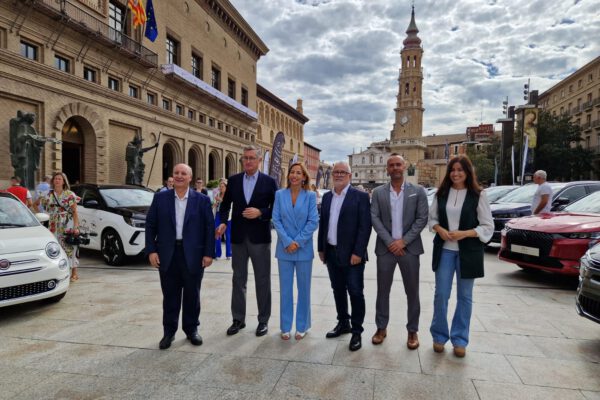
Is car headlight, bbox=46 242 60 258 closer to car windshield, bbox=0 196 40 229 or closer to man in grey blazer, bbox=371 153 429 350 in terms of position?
car windshield, bbox=0 196 40 229

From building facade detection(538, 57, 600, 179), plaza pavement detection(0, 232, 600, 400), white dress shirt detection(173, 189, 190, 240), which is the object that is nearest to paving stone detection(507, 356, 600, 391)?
plaza pavement detection(0, 232, 600, 400)

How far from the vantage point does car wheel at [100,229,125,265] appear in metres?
7.90

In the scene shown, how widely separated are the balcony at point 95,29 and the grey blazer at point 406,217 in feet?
64.2

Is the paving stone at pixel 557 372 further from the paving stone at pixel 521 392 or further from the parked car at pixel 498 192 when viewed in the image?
the parked car at pixel 498 192

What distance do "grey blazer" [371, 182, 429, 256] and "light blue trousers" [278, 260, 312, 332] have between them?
847 millimetres

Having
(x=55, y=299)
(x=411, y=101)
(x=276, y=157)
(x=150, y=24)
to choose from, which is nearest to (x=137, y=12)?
(x=150, y=24)

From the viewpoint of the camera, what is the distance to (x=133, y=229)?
306 inches

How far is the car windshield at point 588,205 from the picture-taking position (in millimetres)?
6877

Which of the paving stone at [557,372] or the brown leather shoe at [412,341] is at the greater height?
the brown leather shoe at [412,341]

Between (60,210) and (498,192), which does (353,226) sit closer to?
(60,210)

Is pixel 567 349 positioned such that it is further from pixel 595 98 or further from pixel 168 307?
pixel 595 98

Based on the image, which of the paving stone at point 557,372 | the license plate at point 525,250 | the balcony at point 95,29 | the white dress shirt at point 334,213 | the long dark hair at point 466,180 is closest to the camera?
the paving stone at point 557,372

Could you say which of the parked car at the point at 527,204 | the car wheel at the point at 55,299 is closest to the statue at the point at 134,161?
the car wheel at the point at 55,299

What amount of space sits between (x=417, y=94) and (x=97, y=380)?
115861 mm
